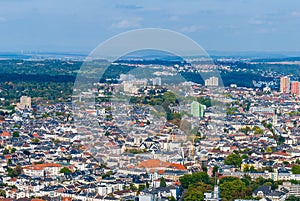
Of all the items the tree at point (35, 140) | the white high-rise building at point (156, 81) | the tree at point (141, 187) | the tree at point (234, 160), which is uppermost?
the white high-rise building at point (156, 81)

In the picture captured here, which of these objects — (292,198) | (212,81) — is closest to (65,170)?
(292,198)

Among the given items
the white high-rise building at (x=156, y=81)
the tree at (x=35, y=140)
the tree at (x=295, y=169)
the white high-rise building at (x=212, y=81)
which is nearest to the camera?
the tree at (x=295, y=169)

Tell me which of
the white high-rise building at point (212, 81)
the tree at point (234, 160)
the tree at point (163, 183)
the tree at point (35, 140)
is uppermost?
the white high-rise building at point (212, 81)

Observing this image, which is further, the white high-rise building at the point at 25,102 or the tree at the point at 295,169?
the white high-rise building at the point at 25,102

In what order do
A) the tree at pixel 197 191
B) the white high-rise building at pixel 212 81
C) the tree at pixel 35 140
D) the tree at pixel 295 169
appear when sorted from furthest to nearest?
the white high-rise building at pixel 212 81, the tree at pixel 35 140, the tree at pixel 295 169, the tree at pixel 197 191

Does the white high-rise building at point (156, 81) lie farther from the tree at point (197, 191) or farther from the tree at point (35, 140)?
the tree at point (197, 191)

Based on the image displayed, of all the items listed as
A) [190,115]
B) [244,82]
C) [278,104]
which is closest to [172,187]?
[190,115]

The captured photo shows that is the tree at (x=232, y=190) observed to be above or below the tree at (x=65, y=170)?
above

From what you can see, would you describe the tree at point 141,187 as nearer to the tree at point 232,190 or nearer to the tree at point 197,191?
the tree at point 197,191

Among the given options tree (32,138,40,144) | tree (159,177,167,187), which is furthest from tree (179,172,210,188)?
tree (32,138,40,144)

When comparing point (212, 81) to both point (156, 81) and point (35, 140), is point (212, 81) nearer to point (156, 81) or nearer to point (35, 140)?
point (156, 81)

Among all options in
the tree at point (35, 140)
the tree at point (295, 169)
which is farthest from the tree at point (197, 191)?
the tree at point (35, 140)

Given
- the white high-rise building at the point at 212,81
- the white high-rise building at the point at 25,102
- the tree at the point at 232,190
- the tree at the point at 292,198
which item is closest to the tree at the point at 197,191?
the tree at the point at 232,190
